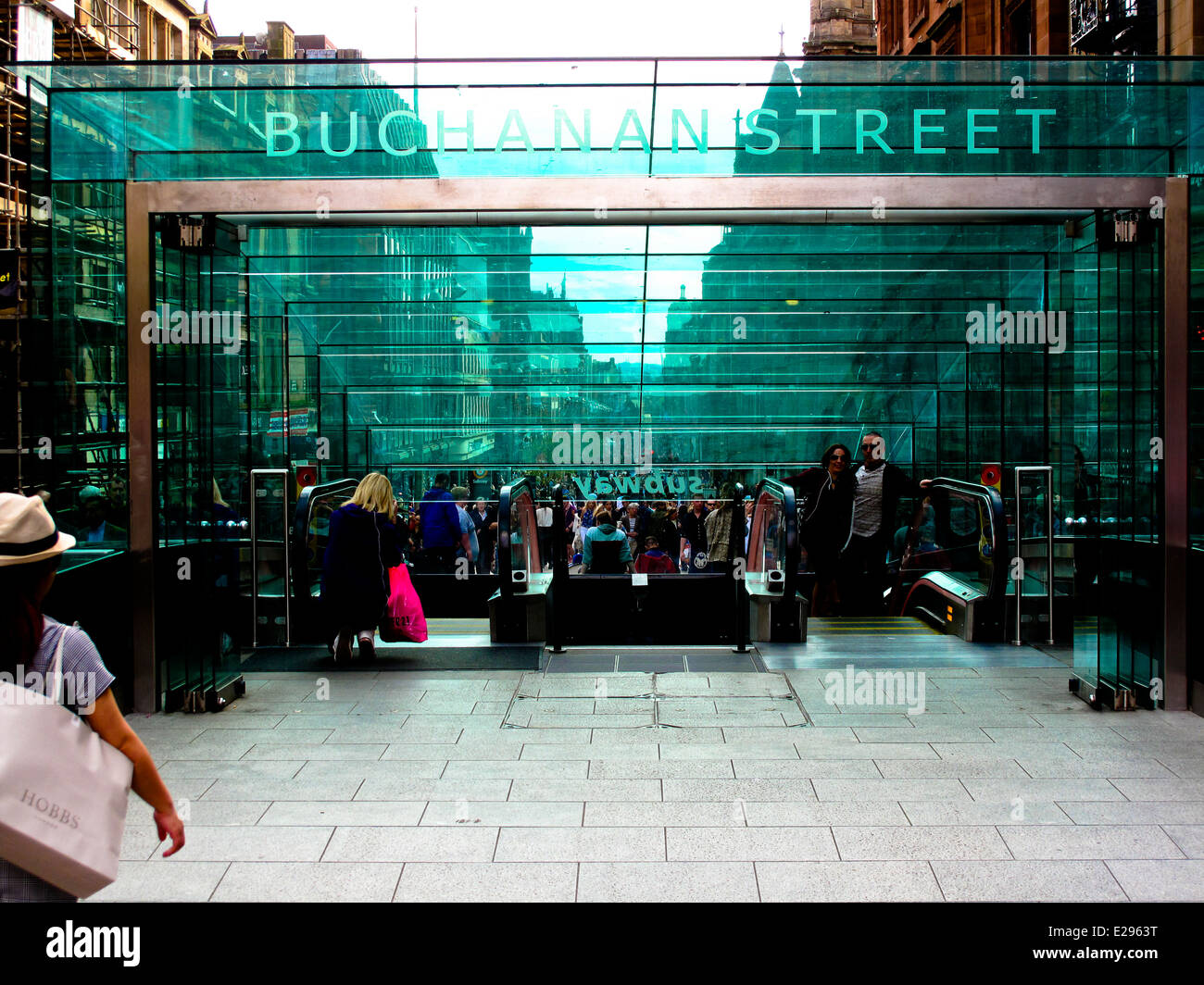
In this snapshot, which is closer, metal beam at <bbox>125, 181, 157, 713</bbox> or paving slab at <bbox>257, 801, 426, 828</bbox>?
paving slab at <bbox>257, 801, 426, 828</bbox>

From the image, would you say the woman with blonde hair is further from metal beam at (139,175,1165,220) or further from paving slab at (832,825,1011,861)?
paving slab at (832,825,1011,861)

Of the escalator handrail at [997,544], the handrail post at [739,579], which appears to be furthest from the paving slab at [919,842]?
the escalator handrail at [997,544]

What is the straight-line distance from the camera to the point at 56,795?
2287 millimetres

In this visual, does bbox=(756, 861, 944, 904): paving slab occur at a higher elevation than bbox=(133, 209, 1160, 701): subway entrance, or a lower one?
lower

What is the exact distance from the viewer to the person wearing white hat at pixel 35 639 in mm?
2371

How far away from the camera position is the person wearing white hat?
2371 millimetres

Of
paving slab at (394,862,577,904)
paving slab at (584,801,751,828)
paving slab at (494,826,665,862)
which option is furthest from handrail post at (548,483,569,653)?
paving slab at (394,862,577,904)

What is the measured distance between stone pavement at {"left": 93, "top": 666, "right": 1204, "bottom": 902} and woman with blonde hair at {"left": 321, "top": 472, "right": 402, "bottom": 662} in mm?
993

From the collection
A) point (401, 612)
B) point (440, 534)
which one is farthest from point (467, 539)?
point (401, 612)

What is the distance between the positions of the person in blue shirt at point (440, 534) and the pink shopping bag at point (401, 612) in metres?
3.59

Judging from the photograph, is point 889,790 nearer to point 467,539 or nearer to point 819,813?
point 819,813

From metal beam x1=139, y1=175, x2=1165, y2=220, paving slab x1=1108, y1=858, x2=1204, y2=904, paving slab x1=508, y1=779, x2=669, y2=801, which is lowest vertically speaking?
paving slab x1=1108, y1=858, x2=1204, y2=904

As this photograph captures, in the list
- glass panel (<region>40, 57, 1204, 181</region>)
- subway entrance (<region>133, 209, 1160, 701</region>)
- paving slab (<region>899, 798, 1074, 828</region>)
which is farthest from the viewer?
subway entrance (<region>133, 209, 1160, 701</region>)

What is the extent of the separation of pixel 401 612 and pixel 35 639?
5980mm
